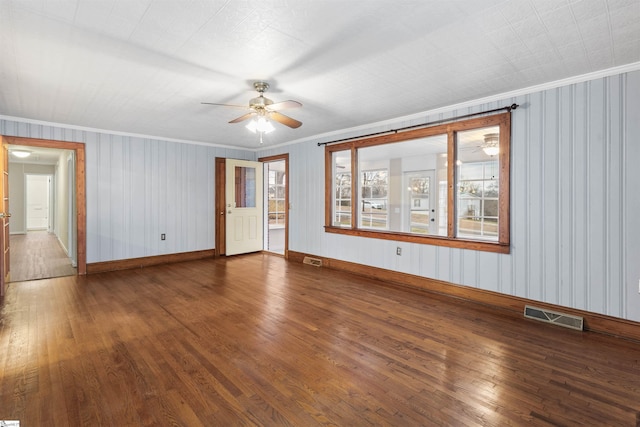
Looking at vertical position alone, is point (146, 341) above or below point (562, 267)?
below

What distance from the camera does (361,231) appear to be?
502 centimetres

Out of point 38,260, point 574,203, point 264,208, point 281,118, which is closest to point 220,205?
point 264,208

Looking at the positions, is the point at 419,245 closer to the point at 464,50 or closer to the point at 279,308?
the point at 279,308

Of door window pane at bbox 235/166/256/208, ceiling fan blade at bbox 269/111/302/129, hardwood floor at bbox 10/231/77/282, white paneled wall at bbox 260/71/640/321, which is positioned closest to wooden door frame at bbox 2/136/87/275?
hardwood floor at bbox 10/231/77/282

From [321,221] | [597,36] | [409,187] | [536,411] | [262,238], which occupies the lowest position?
[536,411]

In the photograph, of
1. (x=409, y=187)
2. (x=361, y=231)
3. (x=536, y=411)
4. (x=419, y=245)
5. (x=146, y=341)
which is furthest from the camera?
(x=409, y=187)

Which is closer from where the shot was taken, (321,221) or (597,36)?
(597,36)

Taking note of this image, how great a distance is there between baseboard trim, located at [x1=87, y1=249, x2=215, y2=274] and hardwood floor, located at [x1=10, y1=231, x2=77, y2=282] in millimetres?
340

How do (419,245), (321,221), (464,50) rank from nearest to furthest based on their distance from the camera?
1. (464,50)
2. (419,245)
3. (321,221)

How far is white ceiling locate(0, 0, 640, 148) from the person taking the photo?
195 centimetres

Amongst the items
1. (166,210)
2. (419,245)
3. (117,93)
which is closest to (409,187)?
(419,245)

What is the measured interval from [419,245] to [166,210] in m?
4.61

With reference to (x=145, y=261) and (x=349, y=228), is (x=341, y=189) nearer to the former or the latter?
(x=349, y=228)

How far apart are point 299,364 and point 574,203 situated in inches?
119
